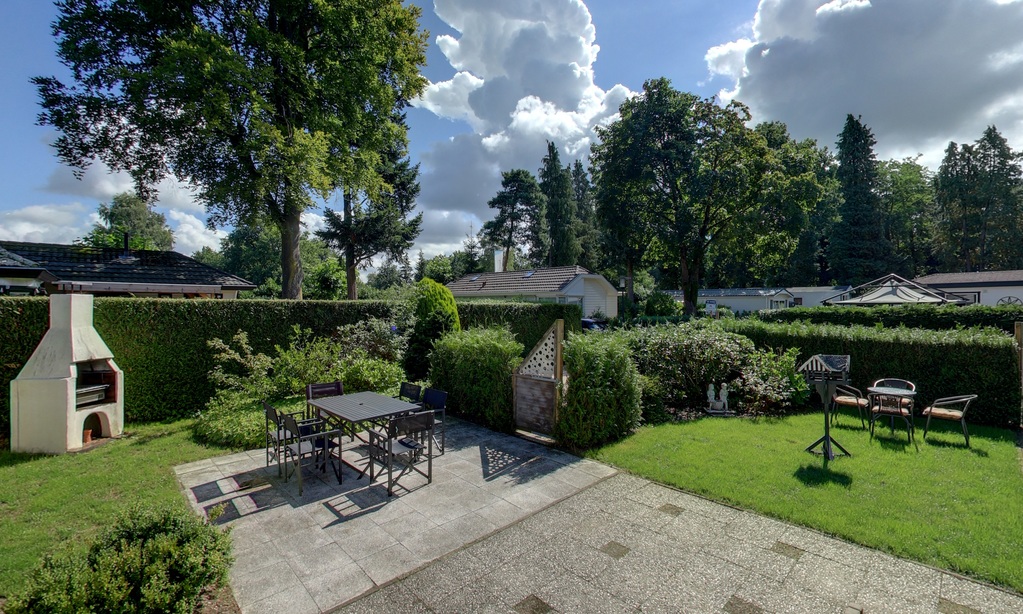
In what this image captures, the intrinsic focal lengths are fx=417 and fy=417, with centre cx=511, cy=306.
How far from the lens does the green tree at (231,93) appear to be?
1167 centimetres

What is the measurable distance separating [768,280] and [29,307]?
173 feet

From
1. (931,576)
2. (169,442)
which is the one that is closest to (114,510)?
(169,442)

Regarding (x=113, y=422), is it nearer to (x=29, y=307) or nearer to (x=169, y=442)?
(x=169, y=442)

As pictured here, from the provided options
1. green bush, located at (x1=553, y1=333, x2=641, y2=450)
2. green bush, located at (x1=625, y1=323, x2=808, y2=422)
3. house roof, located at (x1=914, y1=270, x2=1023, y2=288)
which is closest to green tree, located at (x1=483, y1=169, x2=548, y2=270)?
house roof, located at (x1=914, y1=270, x2=1023, y2=288)

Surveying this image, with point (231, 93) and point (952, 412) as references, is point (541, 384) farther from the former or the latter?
point (231, 93)

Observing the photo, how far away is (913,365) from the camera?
305 inches

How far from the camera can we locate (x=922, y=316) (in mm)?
15719

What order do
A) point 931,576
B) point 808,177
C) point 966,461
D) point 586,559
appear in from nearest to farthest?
point 931,576 → point 586,559 → point 966,461 → point 808,177

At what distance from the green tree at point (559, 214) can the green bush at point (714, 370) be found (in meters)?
31.3

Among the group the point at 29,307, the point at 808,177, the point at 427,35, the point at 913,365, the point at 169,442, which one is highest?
the point at 427,35

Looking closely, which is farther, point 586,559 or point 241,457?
point 241,457

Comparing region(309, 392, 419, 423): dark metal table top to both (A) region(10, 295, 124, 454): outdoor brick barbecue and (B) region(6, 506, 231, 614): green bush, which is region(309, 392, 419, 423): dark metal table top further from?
(A) region(10, 295, 124, 454): outdoor brick barbecue

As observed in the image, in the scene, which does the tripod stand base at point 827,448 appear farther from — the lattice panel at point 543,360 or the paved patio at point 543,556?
the lattice panel at point 543,360

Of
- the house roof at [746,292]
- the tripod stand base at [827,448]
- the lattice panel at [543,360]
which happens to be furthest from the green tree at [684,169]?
the lattice panel at [543,360]
